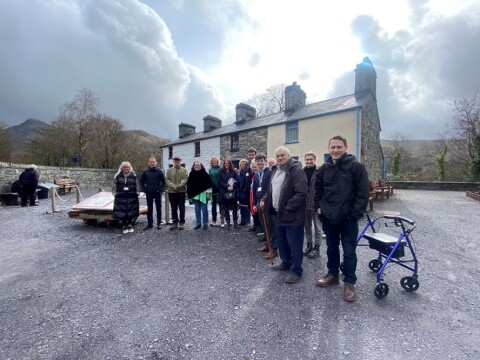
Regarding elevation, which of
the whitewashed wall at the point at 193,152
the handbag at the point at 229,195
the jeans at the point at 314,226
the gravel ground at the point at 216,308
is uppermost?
the whitewashed wall at the point at 193,152

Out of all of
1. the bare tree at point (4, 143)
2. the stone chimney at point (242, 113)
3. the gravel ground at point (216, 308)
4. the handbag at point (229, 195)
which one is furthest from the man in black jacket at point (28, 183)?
the stone chimney at point (242, 113)

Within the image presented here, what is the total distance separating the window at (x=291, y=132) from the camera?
1577 centimetres

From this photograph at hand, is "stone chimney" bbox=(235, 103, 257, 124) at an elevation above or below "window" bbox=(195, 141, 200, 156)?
above

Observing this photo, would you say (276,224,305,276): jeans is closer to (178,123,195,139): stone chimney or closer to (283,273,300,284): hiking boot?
(283,273,300,284): hiking boot

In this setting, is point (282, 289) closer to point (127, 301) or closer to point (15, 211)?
point (127, 301)

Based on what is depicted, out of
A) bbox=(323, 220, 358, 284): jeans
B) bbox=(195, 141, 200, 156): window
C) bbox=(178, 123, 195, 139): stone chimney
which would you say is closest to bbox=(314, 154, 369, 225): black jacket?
bbox=(323, 220, 358, 284): jeans

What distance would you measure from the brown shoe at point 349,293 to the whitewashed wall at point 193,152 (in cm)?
1833

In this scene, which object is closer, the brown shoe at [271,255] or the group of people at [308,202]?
the group of people at [308,202]

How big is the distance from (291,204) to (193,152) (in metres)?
21.1

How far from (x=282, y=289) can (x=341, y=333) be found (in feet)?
3.09

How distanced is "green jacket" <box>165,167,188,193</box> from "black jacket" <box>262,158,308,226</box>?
10.9 feet

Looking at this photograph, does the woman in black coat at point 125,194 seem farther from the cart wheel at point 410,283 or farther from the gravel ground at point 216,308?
the cart wheel at point 410,283

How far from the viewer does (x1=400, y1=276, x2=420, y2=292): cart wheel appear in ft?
9.69

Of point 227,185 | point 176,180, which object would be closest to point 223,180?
point 227,185
